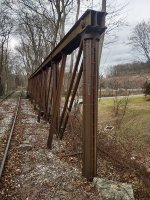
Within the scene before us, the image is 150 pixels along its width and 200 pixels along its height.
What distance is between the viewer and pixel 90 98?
18.6ft

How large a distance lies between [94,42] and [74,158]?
288 cm

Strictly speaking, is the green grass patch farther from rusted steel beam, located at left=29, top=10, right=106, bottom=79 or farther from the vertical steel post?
rusted steel beam, located at left=29, top=10, right=106, bottom=79

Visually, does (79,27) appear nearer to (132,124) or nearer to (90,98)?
(90,98)

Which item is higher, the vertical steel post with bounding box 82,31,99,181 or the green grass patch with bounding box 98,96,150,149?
the vertical steel post with bounding box 82,31,99,181

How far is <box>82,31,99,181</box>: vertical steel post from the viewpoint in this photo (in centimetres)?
567

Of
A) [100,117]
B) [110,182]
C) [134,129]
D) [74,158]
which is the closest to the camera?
[110,182]

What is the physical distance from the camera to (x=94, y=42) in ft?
18.7

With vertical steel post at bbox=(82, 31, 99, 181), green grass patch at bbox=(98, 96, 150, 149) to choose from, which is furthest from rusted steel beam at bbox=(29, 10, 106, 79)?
green grass patch at bbox=(98, 96, 150, 149)

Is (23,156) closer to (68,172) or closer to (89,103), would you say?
(68,172)

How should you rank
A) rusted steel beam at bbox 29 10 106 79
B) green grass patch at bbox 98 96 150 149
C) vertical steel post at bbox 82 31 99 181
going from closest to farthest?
rusted steel beam at bbox 29 10 106 79
vertical steel post at bbox 82 31 99 181
green grass patch at bbox 98 96 150 149

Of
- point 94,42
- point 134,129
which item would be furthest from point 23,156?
point 134,129

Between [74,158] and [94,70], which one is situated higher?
[94,70]

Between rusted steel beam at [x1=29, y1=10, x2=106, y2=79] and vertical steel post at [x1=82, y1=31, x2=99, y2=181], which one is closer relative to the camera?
rusted steel beam at [x1=29, y1=10, x2=106, y2=79]

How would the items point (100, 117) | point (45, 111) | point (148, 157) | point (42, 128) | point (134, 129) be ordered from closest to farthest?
point (148, 157) < point (134, 129) < point (42, 128) < point (45, 111) < point (100, 117)
